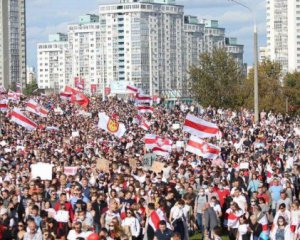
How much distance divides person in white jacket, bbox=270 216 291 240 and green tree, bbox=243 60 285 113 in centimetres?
5527

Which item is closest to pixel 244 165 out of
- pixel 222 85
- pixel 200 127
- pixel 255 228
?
pixel 200 127

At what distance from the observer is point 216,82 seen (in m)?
73.2

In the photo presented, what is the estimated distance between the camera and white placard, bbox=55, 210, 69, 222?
19594mm

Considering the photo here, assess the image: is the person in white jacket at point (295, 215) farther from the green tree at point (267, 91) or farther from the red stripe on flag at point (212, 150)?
the green tree at point (267, 91)

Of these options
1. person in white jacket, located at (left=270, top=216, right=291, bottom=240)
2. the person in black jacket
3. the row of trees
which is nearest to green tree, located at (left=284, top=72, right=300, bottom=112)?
the row of trees

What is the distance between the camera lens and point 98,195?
20.6m

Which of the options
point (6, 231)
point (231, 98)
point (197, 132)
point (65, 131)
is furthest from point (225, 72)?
point (6, 231)

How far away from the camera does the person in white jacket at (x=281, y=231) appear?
1784cm

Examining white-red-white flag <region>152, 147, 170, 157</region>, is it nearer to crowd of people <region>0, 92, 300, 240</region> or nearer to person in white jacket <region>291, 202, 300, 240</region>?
crowd of people <region>0, 92, 300, 240</region>

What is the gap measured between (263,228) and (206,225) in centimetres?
241

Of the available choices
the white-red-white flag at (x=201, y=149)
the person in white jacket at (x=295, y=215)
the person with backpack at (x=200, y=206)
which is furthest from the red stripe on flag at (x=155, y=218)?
the white-red-white flag at (x=201, y=149)

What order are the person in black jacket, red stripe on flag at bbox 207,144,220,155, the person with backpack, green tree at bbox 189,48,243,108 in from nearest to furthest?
the person in black jacket < the person with backpack < red stripe on flag at bbox 207,144,220,155 < green tree at bbox 189,48,243,108

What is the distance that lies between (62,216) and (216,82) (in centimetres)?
5402

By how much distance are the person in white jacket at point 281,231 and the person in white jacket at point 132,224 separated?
2196 mm
